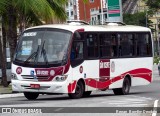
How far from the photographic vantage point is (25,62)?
22547 mm

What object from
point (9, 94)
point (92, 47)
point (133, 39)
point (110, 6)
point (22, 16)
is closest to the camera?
point (92, 47)

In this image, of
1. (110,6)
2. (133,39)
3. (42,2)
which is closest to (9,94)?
(42,2)

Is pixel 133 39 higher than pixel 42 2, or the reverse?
pixel 42 2

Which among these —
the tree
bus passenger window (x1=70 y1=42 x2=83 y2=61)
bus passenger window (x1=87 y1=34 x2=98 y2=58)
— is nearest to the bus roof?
bus passenger window (x1=87 y1=34 x2=98 y2=58)

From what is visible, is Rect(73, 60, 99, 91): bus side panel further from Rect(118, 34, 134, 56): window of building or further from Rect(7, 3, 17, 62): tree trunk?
Rect(7, 3, 17, 62): tree trunk

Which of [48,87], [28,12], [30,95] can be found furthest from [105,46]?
[28,12]

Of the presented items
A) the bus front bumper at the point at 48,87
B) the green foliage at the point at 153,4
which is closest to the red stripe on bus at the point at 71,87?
the bus front bumper at the point at 48,87

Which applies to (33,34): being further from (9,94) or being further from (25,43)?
(9,94)

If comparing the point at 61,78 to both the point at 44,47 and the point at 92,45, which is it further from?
the point at 92,45

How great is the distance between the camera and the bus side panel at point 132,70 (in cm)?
2589

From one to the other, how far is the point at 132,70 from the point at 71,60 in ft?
18.7

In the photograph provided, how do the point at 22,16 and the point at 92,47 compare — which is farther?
the point at 22,16

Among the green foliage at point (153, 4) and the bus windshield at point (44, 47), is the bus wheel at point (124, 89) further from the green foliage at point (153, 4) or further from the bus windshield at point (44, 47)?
the green foliage at point (153, 4)

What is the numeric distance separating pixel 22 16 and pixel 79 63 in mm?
10145
